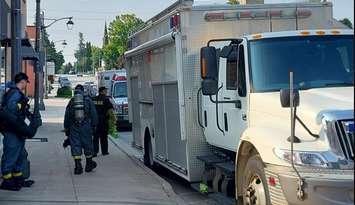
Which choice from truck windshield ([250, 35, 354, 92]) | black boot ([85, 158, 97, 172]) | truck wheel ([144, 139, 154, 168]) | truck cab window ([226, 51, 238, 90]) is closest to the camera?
truck windshield ([250, 35, 354, 92])

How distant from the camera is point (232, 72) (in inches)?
339

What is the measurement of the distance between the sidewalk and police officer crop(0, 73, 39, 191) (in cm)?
21

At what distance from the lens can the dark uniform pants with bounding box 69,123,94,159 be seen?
12453mm

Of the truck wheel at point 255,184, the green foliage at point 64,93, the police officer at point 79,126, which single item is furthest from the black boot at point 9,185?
the green foliage at point 64,93

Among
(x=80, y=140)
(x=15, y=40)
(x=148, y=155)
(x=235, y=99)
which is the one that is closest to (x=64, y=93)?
(x=148, y=155)

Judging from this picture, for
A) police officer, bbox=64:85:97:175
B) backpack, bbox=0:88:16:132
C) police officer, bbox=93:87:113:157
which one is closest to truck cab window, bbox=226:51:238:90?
backpack, bbox=0:88:16:132

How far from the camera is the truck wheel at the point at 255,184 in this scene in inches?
275

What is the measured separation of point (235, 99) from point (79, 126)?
4697 millimetres

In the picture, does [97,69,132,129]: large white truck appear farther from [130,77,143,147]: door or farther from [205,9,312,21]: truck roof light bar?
[205,9,312,21]: truck roof light bar

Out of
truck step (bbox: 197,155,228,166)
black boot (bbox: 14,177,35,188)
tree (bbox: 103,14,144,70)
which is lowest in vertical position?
black boot (bbox: 14,177,35,188)

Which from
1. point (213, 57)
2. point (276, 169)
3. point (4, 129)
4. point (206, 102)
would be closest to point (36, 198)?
point (4, 129)

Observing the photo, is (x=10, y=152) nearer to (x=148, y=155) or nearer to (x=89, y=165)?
(x=89, y=165)

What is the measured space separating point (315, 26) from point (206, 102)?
208cm

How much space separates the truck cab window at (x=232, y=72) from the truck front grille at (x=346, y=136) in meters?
2.34
